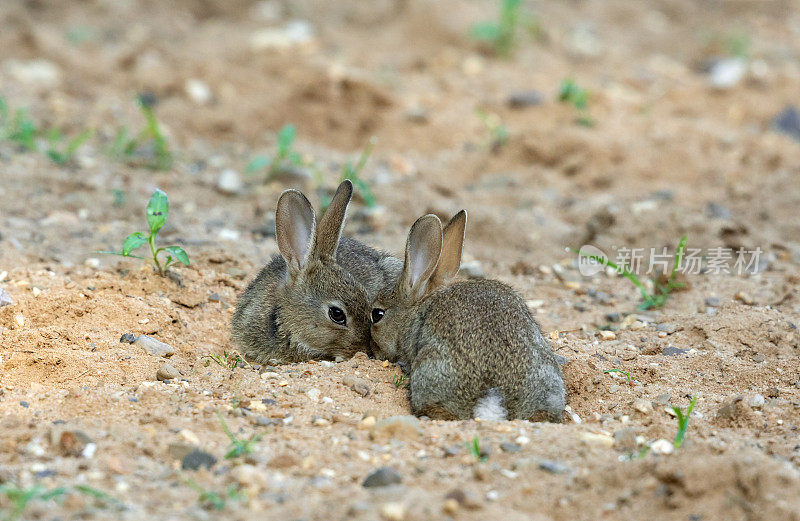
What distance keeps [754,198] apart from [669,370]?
3.33 metres

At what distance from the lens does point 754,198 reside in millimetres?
7738

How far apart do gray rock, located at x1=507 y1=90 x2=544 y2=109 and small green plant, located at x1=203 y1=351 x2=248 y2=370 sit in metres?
5.04

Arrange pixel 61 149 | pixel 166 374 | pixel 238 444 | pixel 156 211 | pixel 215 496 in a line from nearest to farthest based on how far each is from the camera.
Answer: pixel 215 496
pixel 238 444
pixel 166 374
pixel 156 211
pixel 61 149

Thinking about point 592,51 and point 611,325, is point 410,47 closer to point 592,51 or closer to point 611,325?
point 592,51

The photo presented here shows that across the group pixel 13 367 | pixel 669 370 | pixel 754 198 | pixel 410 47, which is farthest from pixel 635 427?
pixel 410 47

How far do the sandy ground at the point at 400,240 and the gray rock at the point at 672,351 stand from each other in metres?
0.01

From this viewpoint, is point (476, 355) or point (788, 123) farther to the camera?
point (788, 123)

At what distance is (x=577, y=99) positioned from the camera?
9.16 metres

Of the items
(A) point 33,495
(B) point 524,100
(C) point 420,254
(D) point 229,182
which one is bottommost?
(A) point 33,495

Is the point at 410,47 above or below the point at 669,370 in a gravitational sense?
above

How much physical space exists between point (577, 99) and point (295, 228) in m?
4.54

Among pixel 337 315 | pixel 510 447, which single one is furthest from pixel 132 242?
pixel 510 447

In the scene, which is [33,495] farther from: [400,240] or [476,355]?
[400,240]
